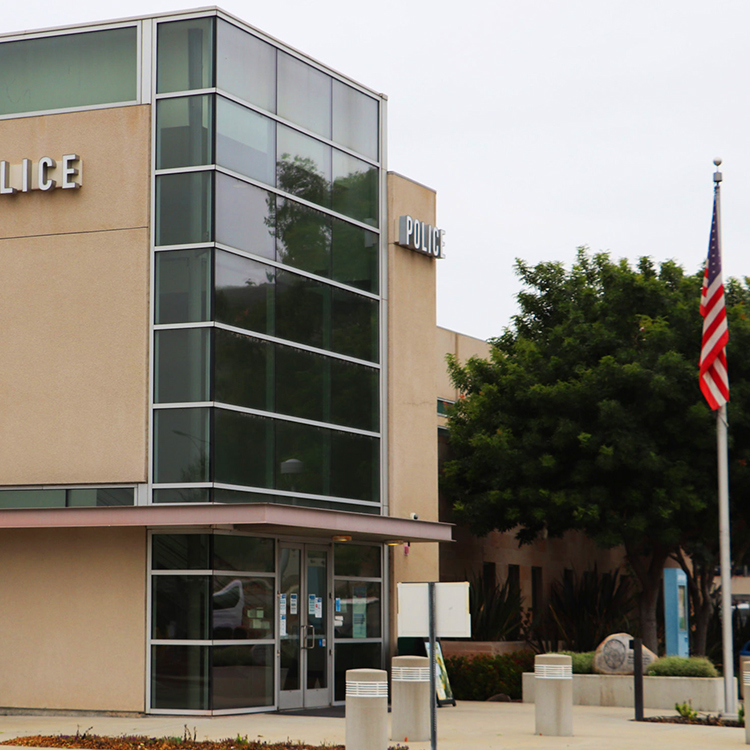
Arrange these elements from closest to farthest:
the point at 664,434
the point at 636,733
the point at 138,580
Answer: the point at 636,733 → the point at 138,580 → the point at 664,434

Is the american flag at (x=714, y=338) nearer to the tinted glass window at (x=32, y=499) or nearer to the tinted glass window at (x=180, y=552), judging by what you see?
the tinted glass window at (x=180, y=552)

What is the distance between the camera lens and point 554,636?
1094 inches

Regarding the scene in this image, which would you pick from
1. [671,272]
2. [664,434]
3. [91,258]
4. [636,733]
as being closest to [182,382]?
[91,258]

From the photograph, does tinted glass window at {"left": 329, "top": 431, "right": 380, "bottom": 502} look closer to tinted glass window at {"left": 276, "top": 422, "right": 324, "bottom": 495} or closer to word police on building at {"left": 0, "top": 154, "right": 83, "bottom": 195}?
tinted glass window at {"left": 276, "top": 422, "right": 324, "bottom": 495}

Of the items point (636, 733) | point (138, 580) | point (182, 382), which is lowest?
point (636, 733)

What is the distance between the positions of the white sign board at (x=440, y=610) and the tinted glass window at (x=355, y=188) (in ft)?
37.1

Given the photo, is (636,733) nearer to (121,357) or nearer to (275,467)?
(275,467)

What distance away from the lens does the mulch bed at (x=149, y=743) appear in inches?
576

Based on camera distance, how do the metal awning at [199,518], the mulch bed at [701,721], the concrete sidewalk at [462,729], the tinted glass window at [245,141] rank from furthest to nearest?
the tinted glass window at [245,141] → the mulch bed at [701,721] → the metal awning at [199,518] → the concrete sidewalk at [462,729]

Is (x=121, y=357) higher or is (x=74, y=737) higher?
(x=121, y=357)

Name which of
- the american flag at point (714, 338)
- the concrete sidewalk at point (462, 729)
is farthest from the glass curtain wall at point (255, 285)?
the american flag at point (714, 338)

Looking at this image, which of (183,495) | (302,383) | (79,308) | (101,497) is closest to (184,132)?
(79,308)

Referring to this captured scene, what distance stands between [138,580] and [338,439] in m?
4.61

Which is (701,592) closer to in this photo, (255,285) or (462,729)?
(462,729)
